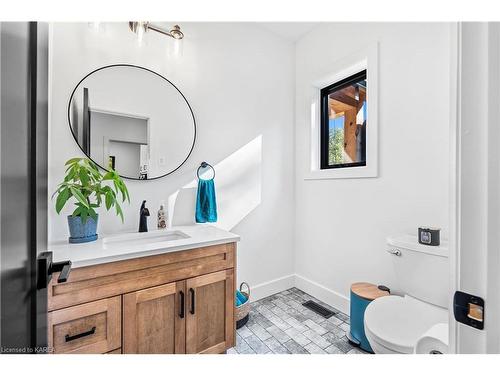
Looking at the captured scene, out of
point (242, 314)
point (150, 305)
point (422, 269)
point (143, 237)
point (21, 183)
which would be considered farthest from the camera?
point (242, 314)

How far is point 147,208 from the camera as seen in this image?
1.63 metres

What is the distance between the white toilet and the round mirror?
1557 millimetres

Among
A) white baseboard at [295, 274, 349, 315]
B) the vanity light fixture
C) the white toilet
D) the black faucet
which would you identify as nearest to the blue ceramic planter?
the black faucet

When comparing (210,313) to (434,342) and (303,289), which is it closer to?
(434,342)

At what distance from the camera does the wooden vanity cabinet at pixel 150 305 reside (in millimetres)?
998

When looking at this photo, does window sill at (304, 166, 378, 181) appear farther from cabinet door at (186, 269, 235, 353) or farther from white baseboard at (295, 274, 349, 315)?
cabinet door at (186, 269, 235, 353)

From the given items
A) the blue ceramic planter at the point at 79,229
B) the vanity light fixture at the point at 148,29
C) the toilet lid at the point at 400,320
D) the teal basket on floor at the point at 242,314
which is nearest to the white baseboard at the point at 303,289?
the teal basket on floor at the point at 242,314

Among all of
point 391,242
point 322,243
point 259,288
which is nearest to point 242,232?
point 259,288

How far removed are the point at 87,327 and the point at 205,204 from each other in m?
0.98

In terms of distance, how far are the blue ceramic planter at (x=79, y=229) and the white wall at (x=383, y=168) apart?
177 cm

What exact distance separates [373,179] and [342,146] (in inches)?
20.2

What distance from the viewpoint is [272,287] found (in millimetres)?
2256

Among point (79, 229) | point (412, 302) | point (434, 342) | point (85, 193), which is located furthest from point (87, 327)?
point (412, 302)

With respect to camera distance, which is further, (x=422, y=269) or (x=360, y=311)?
(x=360, y=311)
